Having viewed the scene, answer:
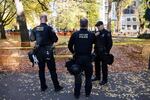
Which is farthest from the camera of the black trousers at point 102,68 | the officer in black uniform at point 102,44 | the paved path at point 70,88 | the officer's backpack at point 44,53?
the black trousers at point 102,68

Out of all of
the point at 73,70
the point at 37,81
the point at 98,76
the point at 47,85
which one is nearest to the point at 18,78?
the point at 37,81

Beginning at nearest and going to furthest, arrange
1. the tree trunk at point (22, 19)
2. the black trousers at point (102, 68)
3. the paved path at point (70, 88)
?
the paved path at point (70, 88), the black trousers at point (102, 68), the tree trunk at point (22, 19)

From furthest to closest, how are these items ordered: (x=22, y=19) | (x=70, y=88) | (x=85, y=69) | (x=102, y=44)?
(x=22, y=19), (x=102, y=44), (x=70, y=88), (x=85, y=69)

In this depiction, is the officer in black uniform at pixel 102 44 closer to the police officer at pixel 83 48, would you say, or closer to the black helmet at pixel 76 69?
the police officer at pixel 83 48

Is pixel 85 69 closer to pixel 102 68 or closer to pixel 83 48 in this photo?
pixel 83 48

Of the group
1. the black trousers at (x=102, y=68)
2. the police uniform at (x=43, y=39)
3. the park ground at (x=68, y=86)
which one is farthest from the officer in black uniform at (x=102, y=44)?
the police uniform at (x=43, y=39)

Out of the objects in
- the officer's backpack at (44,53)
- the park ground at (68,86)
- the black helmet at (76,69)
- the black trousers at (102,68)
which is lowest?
the park ground at (68,86)

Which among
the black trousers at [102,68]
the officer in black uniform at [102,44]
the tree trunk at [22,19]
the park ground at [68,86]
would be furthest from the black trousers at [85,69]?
the tree trunk at [22,19]

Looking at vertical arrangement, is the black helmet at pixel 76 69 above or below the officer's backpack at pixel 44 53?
below

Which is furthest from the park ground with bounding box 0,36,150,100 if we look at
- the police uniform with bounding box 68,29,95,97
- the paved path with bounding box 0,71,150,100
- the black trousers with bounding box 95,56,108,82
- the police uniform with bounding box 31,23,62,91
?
the police uniform with bounding box 31,23,62,91

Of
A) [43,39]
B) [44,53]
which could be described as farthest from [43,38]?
[44,53]

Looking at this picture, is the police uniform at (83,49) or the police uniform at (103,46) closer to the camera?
the police uniform at (83,49)

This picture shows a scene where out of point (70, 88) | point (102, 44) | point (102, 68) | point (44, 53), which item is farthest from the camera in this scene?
point (102, 68)

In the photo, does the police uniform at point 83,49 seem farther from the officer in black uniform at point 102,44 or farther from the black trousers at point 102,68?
the black trousers at point 102,68
